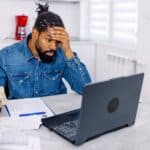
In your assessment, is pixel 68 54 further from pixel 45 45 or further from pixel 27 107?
pixel 27 107

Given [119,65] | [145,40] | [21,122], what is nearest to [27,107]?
[21,122]

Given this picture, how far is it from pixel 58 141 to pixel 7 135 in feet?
0.69

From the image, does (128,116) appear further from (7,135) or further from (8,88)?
(8,88)

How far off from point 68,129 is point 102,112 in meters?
0.18

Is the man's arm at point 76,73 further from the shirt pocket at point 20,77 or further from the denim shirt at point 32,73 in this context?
the shirt pocket at point 20,77

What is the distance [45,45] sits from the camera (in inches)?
69.6

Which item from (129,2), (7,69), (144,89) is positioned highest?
(129,2)

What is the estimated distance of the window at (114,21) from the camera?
2682 mm

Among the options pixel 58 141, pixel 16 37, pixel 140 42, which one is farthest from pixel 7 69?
pixel 16 37

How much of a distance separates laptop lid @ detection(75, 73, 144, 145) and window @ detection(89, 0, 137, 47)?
1.49m

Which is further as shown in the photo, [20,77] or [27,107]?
[20,77]

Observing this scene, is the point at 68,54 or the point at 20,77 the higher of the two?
the point at 68,54

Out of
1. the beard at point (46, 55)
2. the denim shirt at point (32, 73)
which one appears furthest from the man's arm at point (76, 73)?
the beard at point (46, 55)

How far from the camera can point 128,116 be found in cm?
124
